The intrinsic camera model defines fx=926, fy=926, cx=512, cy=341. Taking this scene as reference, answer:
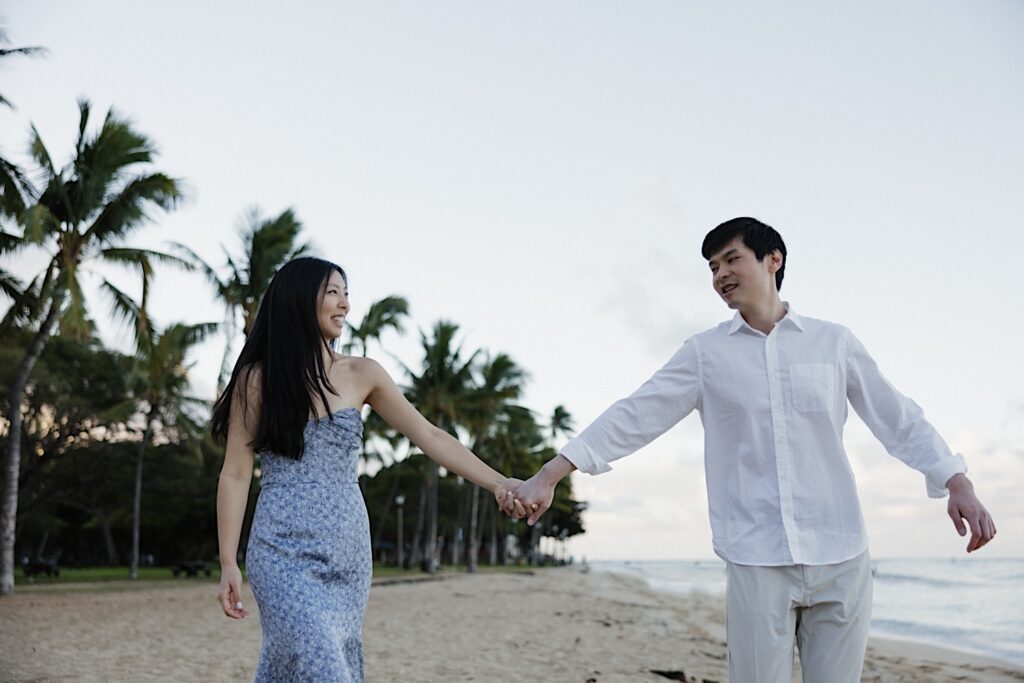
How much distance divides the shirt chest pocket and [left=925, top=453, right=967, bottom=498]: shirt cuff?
0.36 metres

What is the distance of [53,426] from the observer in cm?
2931

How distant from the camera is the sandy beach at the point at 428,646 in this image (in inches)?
318

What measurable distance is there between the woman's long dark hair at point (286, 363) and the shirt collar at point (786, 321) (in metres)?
1.36

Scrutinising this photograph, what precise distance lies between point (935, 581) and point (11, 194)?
4256cm

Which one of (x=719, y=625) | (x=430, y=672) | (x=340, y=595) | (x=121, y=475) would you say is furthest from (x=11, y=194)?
(x=121, y=475)

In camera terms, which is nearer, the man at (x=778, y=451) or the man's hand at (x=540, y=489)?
the man at (x=778, y=451)

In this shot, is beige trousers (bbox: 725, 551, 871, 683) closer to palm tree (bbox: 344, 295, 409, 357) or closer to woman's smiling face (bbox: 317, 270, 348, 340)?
woman's smiling face (bbox: 317, 270, 348, 340)

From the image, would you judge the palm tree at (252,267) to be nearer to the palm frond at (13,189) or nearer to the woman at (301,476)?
the palm frond at (13,189)

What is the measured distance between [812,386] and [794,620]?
2.30 ft

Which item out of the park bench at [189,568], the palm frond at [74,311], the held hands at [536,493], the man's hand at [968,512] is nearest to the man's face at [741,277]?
the man's hand at [968,512]

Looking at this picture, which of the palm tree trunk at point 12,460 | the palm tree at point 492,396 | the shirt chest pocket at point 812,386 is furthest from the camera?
the palm tree at point 492,396

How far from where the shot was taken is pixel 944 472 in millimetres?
2771

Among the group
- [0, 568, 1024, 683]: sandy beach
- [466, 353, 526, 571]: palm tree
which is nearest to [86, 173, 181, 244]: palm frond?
[0, 568, 1024, 683]: sandy beach

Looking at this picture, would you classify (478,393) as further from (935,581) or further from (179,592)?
(935,581)
